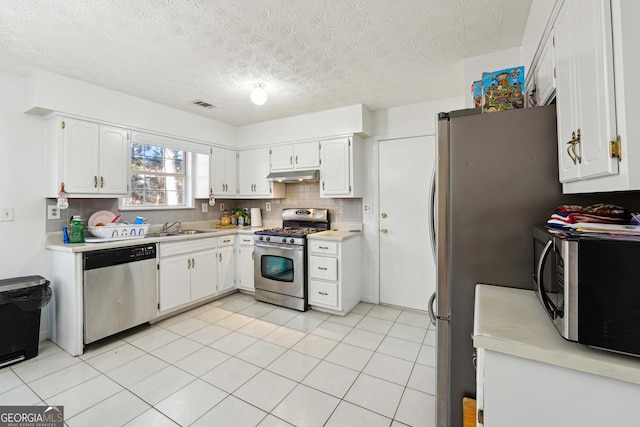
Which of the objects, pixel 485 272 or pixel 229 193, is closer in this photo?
pixel 485 272

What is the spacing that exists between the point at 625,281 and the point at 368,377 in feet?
5.96

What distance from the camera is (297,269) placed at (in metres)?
3.35

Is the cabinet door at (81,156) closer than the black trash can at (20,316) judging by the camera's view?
No

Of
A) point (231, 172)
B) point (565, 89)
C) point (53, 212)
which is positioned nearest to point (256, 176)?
point (231, 172)

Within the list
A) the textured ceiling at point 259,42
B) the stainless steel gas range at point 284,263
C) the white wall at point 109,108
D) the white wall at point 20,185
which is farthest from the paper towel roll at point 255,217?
the white wall at point 20,185

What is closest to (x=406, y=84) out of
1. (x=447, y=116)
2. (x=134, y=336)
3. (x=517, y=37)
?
(x=517, y=37)

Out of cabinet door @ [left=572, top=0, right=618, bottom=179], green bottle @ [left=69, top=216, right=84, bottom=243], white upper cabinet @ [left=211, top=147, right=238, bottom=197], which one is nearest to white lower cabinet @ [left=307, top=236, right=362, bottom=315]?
white upper cabinet @ [left=211, top=147, right=238, bottom=197]

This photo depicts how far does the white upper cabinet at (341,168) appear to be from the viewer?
3.37 metres

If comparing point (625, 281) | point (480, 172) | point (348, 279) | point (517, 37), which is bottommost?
point (348, 279)

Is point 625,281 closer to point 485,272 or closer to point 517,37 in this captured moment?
point 485,272

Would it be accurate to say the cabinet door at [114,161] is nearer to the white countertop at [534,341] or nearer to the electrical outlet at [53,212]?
the electrical outlet at [53,212]

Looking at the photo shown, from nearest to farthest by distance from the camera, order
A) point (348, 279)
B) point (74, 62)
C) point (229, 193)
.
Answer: point (74, 62), point (348, 279), point (229, 193)

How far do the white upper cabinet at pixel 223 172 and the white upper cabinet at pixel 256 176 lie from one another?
0.12 metres

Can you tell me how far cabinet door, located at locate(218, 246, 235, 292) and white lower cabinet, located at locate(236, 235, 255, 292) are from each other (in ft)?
0.35
